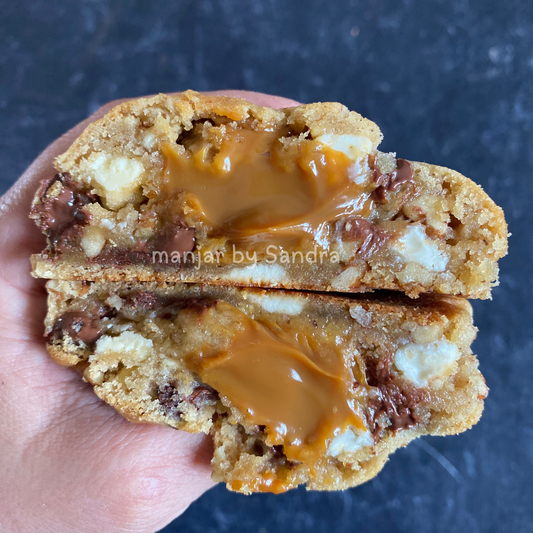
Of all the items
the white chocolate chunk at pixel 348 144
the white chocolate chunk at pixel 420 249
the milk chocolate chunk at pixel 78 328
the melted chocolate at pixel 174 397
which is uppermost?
the white chocolate chunk at pixel 348 144

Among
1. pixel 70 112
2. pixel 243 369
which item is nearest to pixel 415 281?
pixel 243 369

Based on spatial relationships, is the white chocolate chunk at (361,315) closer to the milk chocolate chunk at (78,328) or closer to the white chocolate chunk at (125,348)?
the white chocolate chunk at (125,348)

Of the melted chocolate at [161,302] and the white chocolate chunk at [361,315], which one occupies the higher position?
the white chocolate chunk at [361,315]

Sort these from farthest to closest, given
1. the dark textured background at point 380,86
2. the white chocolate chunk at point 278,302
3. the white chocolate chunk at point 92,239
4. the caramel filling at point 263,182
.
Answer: the dark textured background at point 380,86
the white chocolate chunk at point 278,302
the white chocolate chunk at point 92,239
the caramel filling at point 263,182

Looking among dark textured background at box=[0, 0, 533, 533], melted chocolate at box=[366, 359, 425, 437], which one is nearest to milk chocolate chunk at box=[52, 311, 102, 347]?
melted chocolate at box=[366, 359, 425, 437]

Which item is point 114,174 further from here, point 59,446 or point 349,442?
point 349,442

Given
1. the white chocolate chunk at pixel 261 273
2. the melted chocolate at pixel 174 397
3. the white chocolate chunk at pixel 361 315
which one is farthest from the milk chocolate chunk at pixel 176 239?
the white chocolate chunk at pixel 361 315

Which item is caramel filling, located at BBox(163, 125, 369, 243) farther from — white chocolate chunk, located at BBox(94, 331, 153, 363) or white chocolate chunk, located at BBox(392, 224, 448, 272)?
white chocolate chunk, located at BBox(94, 331, 153, 363)

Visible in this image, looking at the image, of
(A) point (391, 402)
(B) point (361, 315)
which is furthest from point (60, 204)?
(A) point (391, 402)
